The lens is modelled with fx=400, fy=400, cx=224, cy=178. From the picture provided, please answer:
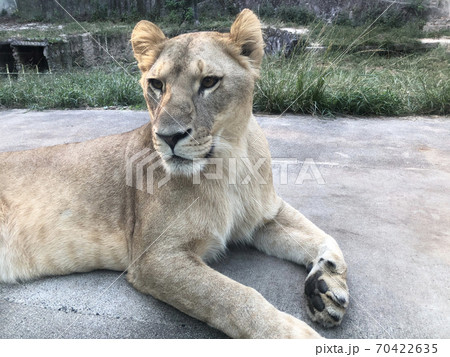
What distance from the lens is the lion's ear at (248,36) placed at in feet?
8.32

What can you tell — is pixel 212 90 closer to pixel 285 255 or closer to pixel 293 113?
pixel 285 255

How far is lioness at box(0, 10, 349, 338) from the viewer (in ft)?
6.82

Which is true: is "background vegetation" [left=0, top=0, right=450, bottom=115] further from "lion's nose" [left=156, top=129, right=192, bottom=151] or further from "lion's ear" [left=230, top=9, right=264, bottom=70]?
"lion's nose" [left=156, top=129, right=192, bottom=151]

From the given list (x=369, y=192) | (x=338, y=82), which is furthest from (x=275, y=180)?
(x=338, y=82)

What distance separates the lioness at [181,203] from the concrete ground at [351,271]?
0.35 ft

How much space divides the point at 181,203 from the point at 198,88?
0.67 metres

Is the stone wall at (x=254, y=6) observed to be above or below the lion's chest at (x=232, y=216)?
above

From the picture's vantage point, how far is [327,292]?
212 centimetres

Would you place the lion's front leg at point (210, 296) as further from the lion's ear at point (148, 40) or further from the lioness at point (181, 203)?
the lion's ear at point (148, 40)

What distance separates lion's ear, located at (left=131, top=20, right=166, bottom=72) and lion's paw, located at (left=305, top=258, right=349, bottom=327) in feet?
5.46

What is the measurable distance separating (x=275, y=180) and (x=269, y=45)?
300 inches

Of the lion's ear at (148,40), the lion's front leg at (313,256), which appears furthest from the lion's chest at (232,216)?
the lion's ear at (148,40)

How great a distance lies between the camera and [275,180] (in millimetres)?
3973

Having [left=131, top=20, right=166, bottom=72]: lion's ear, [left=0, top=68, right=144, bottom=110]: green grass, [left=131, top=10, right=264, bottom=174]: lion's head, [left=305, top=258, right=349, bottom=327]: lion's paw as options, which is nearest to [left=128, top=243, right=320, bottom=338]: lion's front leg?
[left=305, top=258, right=349, bottom=327]: lion's paw
